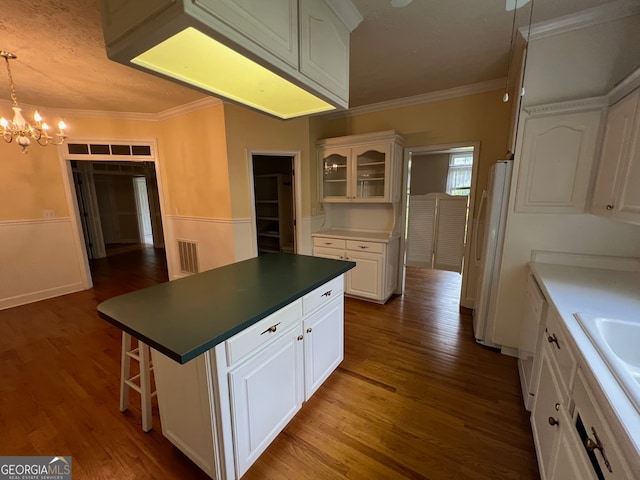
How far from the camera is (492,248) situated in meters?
2.24

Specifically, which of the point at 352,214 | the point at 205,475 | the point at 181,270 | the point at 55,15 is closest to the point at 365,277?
the point at 352,214

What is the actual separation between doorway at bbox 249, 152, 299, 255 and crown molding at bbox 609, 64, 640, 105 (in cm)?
374

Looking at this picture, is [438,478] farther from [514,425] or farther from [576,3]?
[576,3]

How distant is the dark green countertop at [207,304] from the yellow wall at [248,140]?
5.48 feet

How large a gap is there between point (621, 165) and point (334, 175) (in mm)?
2741

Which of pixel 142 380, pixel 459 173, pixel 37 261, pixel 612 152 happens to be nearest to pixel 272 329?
pixel 142 380

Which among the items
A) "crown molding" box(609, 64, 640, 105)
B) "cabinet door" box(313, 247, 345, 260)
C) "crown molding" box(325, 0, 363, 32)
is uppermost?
"crown molding" box(325, 0, 363, 32)

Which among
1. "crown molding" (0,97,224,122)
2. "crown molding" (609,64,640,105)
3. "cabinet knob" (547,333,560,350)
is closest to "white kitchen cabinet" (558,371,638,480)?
"cabinet knob" (547,333,560,350)

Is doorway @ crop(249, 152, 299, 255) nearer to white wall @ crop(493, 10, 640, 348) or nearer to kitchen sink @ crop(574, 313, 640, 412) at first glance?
white wall @ crop(493, 10, 640, 348)

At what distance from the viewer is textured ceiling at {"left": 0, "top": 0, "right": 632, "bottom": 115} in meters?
1.67

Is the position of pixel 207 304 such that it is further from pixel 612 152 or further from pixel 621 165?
pixel 612 152

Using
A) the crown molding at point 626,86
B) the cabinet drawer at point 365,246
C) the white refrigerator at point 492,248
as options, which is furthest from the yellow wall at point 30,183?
the crown molding at point 626,86

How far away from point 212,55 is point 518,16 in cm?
206

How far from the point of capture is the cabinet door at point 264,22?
0.92 meters
